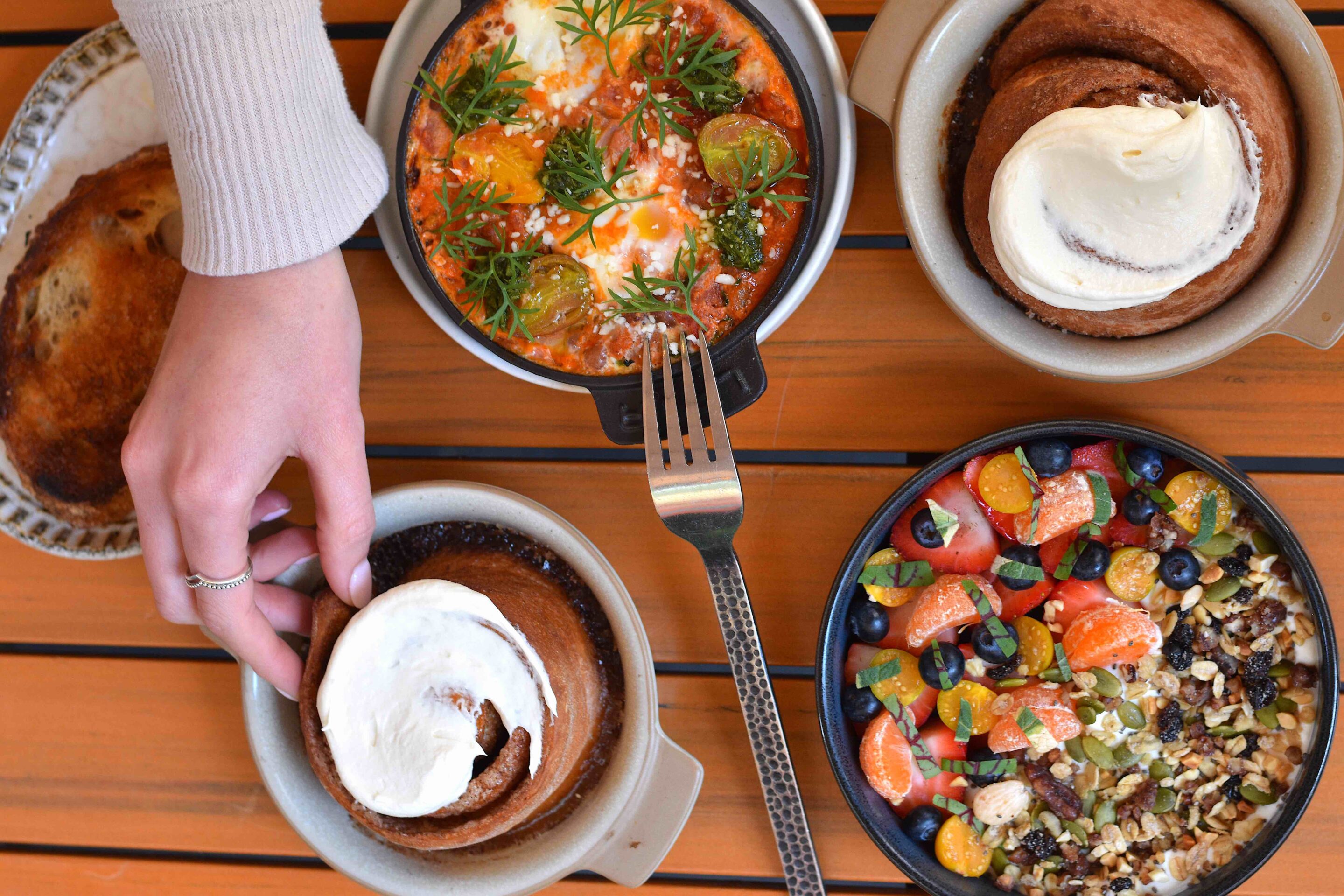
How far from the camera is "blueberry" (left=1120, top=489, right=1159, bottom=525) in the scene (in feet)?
4.19

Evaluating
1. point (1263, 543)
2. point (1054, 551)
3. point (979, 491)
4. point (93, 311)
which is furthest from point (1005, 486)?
point (93, 311)

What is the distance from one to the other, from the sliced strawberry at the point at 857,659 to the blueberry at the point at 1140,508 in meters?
0.40

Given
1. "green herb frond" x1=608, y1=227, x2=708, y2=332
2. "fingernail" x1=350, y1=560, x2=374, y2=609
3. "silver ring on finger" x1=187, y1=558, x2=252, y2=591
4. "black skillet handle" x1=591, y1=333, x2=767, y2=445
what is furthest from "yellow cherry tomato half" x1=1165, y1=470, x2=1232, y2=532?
"silver ring on finger" x1=187, y1=558, x2=252, y2=591

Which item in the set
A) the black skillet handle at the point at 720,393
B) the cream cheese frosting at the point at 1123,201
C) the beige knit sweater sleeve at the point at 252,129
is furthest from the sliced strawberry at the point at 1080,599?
the beige knit sweater sleeve at the point at 252,129

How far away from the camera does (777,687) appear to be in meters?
1.50

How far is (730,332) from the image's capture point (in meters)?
1.27

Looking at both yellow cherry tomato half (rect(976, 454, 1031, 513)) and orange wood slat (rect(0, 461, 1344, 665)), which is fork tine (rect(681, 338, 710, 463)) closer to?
orange wood slat (rect(0, 461, 1344, 665))

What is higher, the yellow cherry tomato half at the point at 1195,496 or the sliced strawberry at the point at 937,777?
the yellow cherry tomato half at the point at 1195,496

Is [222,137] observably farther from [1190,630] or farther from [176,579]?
[1190,630]

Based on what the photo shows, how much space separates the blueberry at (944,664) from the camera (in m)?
1.30

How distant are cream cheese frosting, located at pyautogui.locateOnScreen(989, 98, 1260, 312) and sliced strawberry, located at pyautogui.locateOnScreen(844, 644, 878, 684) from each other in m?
0.57

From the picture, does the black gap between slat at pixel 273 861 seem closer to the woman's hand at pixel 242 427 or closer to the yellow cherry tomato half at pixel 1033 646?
the yellow cherry tomato half at pixel 1033 646

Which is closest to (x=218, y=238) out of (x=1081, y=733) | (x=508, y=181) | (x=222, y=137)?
(x=222, y=137)

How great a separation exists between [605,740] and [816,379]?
637mm
